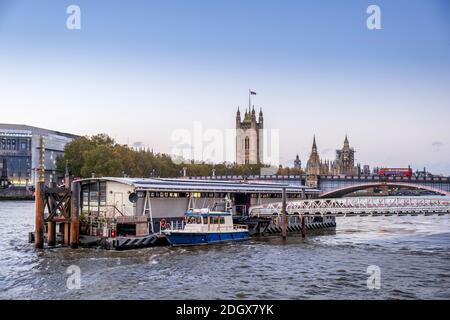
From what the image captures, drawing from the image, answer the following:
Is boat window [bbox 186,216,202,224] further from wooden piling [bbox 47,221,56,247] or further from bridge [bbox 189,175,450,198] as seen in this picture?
bridge [bbox 189,175,450,198]

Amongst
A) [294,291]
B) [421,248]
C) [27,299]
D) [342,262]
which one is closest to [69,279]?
[27,299]

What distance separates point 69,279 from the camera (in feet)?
129

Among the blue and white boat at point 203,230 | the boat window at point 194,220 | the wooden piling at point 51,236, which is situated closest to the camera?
the wooden piling at point 51,236

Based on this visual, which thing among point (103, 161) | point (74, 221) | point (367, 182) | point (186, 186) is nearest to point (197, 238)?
point (186, 186)

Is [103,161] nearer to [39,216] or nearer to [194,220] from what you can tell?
[194,220]

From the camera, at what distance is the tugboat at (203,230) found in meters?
56.0

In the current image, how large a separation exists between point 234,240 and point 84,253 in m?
17.3

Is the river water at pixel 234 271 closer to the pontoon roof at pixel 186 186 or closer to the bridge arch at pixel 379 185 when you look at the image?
the pontoon roof at pixel 186 186

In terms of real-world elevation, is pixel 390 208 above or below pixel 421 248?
above

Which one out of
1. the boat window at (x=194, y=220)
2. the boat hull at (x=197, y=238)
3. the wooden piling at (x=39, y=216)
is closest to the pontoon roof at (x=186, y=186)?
the boat window at (x=194, y=220)

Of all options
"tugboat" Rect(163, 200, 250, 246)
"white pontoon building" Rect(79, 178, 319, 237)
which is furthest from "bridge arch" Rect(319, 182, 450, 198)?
"tugboat" Rect(163, 200, 250, 246)
